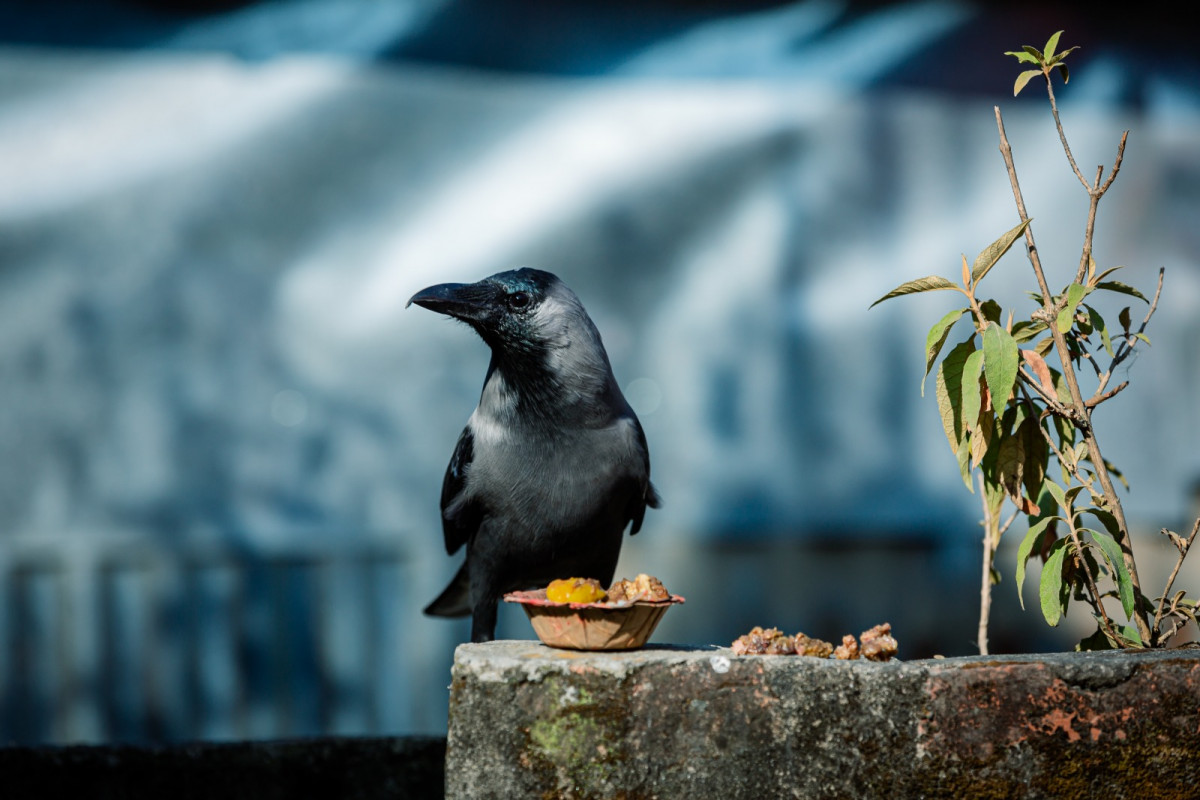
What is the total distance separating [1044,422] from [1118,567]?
0.37m

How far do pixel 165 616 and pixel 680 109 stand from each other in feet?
8.45

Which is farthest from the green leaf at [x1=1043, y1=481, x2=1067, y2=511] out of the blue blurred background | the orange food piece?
the blue blurred background

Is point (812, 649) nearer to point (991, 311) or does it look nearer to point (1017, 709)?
point (1017, 709)

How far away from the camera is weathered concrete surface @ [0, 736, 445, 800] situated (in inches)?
119

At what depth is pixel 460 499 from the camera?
8.90 ft

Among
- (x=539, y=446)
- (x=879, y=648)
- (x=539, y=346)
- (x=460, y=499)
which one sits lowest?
(x=879, y=648)

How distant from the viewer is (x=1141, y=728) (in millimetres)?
1947

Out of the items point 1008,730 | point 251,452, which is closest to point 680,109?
point 251,452

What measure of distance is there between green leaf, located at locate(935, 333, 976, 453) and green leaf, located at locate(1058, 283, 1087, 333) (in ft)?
0.56

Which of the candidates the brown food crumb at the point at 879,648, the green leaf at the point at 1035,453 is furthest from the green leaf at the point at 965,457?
the brown food crumb at the point at 879,648

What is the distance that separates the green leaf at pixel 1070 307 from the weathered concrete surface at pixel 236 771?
1.87 m

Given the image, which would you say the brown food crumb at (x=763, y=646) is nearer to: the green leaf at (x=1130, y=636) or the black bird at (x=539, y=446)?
the black bird at (x=539, y=446)

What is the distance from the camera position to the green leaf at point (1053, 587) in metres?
2.21

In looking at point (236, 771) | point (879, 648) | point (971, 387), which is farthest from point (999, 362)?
point (236, 771)
